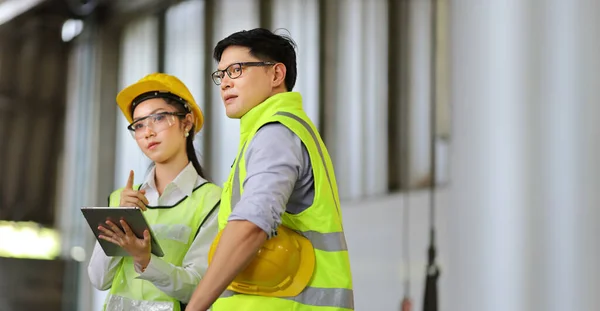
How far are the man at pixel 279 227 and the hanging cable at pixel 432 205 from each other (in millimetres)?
1942

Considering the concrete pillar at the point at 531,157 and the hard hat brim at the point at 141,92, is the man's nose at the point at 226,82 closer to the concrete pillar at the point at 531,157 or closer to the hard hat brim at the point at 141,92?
the hard hat brim at the point at 141,92

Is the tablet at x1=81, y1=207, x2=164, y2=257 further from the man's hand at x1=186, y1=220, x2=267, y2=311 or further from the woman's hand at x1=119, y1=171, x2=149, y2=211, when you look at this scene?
the man's hand at x1=186, y1=220, x2=267, y2=311

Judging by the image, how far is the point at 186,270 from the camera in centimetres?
169

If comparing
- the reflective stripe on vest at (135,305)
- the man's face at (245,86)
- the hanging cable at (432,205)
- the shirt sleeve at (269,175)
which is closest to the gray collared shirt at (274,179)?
the shirt sleeve at (269,175)

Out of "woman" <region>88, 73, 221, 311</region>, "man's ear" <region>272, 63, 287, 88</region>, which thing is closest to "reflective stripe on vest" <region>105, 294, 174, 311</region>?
"woman" <region>88, 73, 221, 311</region>

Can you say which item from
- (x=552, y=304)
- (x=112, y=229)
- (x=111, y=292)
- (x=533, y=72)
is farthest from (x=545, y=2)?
(x=111, y=292)

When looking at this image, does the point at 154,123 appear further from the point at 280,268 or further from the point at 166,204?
the point at 280,268

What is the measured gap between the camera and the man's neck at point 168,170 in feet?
6.12

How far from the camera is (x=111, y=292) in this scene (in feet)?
5.89

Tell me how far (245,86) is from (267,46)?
9 centimetres

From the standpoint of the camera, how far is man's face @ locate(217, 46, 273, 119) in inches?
60.6

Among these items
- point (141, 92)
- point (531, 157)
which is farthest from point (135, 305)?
point (531, 157)

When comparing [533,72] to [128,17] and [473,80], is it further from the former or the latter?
[128,17]

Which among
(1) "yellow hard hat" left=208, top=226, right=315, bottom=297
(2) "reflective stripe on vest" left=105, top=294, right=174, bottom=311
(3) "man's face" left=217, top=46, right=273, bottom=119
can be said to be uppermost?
(3) "man's face" left=217, top=46, right=273, bottom=119
